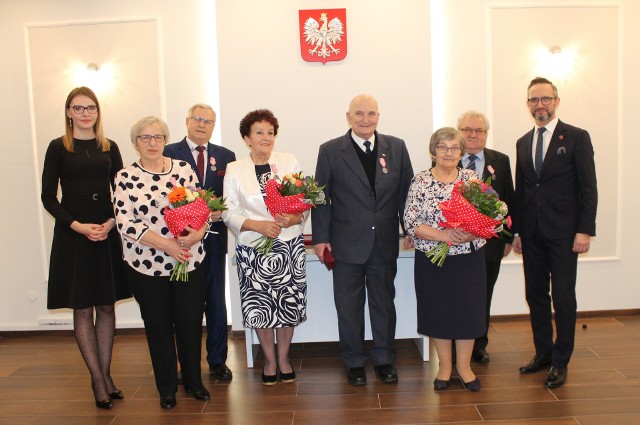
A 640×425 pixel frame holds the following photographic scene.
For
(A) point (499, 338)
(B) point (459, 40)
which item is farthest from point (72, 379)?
(B) point (459, 40)

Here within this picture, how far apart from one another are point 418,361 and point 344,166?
160 centimetres

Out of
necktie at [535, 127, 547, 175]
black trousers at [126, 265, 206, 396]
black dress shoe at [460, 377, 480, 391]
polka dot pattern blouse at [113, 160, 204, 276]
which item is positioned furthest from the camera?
necktie at [535, 127, 547, 175]

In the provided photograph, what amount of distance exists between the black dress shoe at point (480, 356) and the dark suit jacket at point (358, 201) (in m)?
1.05

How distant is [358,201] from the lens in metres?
3.76

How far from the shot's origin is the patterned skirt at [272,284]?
3766mm

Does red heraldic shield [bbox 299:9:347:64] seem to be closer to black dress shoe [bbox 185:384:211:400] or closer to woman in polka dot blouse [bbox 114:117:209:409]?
woman in polka dot blouse [bbox 114:117:209:409]

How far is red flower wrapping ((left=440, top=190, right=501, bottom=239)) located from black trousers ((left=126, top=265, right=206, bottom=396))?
153 centimetres

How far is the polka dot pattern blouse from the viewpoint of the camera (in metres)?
3.33

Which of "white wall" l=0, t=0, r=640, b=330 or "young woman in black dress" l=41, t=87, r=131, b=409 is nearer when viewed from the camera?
"young woman in black dress" l=41, t=87, r=131, b=409

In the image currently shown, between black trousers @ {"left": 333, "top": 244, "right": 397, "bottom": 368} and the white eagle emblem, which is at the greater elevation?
the white eagle emblem

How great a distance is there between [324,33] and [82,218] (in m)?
2.62

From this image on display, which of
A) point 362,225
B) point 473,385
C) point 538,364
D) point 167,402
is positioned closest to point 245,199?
point 362,225

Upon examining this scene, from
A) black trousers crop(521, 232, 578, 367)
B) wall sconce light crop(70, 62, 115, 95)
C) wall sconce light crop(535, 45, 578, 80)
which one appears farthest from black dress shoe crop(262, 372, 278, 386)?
wall sconce light crop(535, 45, 578, 80)

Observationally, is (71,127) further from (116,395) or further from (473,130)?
(473,130)
